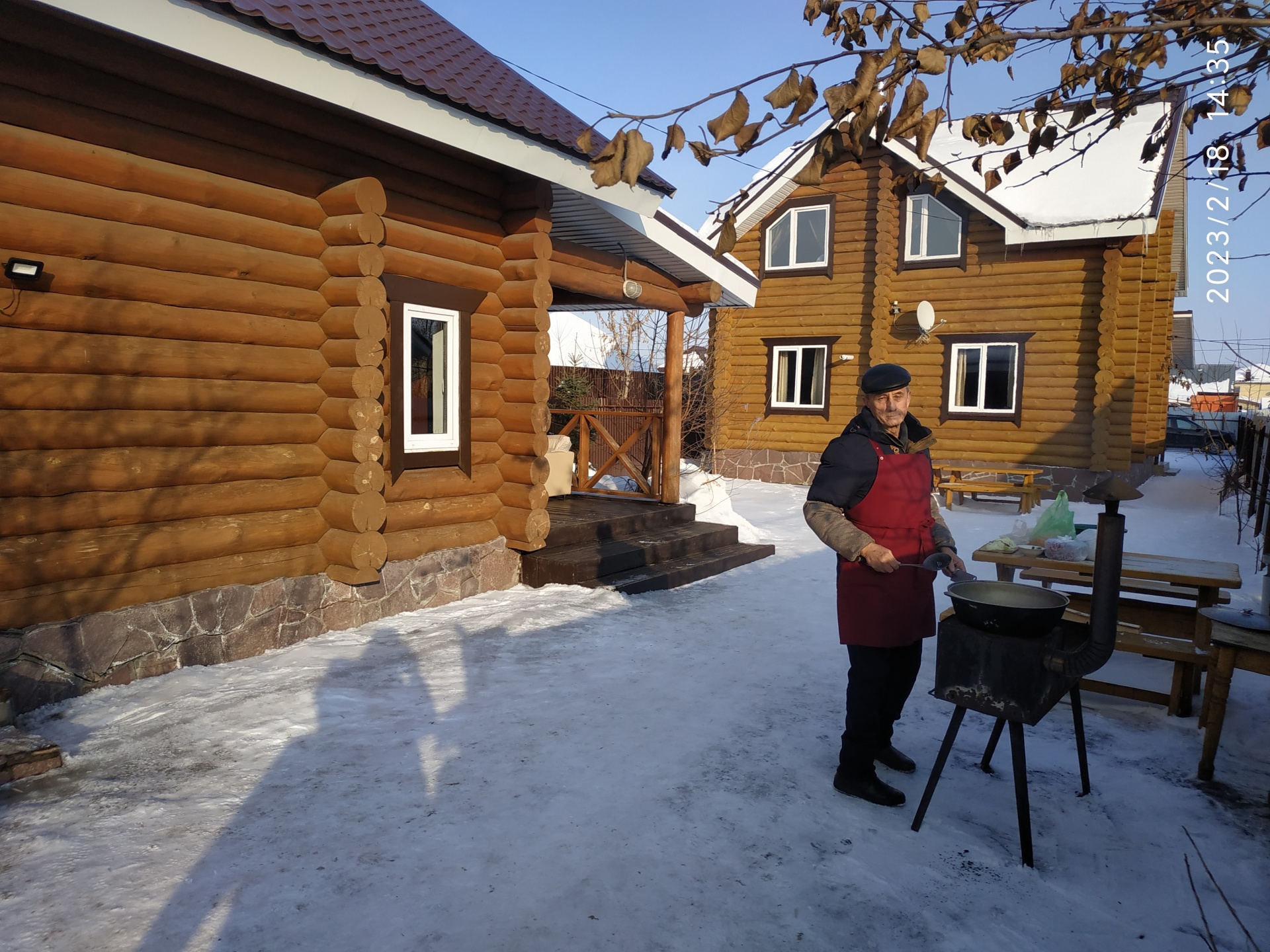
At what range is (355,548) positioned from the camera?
524 cm

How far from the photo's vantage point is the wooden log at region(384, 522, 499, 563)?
19.2 ft

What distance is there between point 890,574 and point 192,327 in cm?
401

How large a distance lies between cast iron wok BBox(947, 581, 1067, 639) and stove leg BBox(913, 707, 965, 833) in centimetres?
36

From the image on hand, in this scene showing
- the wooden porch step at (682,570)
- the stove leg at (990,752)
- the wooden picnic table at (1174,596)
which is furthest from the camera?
the wooden porch step at (682,570)

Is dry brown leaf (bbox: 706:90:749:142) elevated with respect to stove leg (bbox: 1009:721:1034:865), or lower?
elevated

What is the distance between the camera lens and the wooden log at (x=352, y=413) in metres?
5.17

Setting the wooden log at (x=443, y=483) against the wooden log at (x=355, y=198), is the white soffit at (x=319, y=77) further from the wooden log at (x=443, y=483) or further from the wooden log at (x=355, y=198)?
the wooden log at (x=443, y=483)

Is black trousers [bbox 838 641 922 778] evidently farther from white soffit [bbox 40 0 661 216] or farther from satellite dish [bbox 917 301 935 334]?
satellite dish [bbox 917 301 935 334]

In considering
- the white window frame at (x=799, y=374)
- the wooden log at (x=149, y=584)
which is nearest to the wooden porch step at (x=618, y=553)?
the wooden log at (x=149, y=584)

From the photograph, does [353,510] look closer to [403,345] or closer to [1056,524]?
[403,345]

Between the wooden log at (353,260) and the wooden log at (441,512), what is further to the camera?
the wooden log at (441,512)

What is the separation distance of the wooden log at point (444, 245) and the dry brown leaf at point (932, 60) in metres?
4.36

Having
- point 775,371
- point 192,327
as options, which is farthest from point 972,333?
point 192,327

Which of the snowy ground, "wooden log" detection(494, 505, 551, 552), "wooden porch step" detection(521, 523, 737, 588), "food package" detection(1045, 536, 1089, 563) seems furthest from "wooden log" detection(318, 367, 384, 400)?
"food package" detection(1045, 536, 1089, 563)
